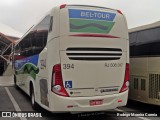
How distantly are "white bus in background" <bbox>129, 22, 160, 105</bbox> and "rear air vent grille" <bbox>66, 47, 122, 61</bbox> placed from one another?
1.66 metres

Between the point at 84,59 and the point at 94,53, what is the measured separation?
0.32 m

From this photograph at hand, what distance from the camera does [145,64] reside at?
883cm

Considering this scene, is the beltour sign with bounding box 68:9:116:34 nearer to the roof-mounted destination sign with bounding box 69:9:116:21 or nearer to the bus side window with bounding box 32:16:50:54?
the roof-mounted destination sign with bounding box 69:9:116:21

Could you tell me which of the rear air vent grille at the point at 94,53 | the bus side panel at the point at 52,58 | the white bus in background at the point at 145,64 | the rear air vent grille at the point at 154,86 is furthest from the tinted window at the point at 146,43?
the bus side panel at the point at 52,58

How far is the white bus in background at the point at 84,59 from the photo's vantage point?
6.63 metres

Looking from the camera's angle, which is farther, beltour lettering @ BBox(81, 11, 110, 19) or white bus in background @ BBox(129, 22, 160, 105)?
white bus in background @ BBox(129, 22, 160, 105)

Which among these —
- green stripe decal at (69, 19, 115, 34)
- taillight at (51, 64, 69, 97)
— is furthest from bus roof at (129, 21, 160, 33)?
taillight at (51, 64, 69, 97)

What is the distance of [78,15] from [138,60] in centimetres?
335

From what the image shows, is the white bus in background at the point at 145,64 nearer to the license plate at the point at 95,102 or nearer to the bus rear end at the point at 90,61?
the bus rear end at the point at 90,61

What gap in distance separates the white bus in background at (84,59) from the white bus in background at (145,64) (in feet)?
4.56

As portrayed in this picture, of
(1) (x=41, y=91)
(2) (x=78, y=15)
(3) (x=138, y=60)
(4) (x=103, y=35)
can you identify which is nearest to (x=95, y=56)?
(4) (x=103, y=35)

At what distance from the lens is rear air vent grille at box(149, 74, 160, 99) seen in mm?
8250

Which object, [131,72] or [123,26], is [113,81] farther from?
[131,72]

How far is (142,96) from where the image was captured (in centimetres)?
904
